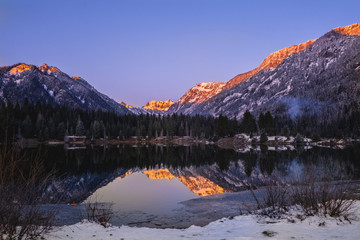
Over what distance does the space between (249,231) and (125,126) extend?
15922 cm

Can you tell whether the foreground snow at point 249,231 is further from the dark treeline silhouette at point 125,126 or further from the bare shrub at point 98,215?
the dark treeline silhouette at point 125,126

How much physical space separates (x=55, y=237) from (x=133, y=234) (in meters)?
2.95

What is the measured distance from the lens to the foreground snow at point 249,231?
10.2 meters

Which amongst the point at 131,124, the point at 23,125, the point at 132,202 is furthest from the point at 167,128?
the point at 132,202

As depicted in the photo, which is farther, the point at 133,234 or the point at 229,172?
the point at 229,172

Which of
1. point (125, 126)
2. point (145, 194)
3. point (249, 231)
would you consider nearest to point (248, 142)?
point (125, 126)

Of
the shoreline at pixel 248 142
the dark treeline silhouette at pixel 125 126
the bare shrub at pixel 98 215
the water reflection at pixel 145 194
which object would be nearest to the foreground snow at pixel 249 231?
the bare shrub at pixel 98 215

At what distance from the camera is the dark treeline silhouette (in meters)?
129

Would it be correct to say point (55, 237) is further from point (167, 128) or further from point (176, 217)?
point (167, 128)

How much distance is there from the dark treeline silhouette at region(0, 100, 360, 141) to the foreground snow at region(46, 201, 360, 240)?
110875mm

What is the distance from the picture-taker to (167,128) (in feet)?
549

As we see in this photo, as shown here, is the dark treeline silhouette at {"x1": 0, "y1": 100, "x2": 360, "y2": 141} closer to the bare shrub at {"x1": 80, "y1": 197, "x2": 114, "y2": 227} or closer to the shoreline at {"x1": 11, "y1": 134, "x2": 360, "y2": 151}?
the shoreline at {"x1": 11, "y1": 134, "x2": 360, "y2": 151}

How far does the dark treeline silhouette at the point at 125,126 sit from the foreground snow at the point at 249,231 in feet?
364

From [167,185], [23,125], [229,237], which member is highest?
[23,125]
